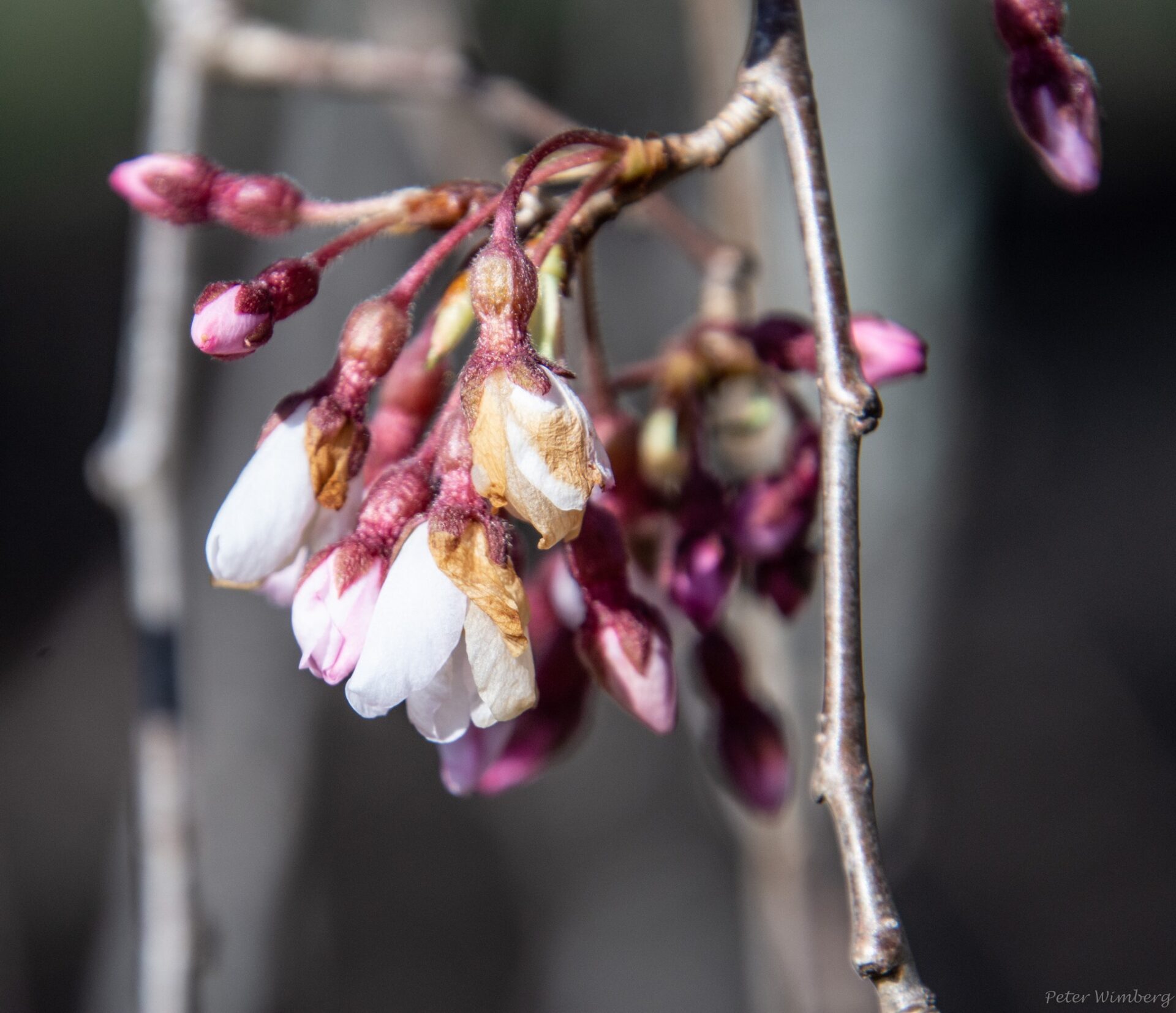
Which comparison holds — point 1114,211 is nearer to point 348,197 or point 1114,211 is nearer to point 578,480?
point 348,197

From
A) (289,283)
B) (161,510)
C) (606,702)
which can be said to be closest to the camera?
(289,283)

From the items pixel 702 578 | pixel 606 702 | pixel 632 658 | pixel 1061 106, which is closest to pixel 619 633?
pixel 632 658

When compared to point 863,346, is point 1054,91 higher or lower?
higher

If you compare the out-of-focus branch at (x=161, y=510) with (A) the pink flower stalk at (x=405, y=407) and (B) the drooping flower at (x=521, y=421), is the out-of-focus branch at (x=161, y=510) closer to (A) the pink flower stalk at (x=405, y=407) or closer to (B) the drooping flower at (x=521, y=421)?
(A) the pink flower stalk at (x=405, y=407)

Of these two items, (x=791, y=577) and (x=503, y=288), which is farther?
(x=791, y=577)

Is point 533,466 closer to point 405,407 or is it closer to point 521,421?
point 521,421

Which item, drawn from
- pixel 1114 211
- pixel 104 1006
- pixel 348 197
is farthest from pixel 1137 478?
pixel 104 1006

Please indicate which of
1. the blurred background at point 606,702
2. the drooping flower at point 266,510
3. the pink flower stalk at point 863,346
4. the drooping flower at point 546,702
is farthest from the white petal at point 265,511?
the blurred background at point 606,702
